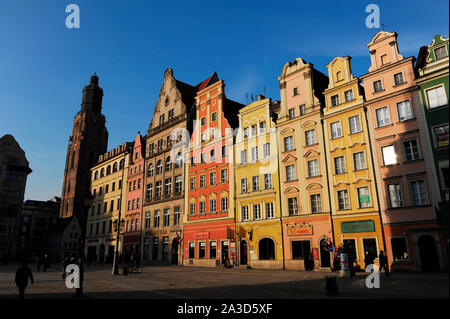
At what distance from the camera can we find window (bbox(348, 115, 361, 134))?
95.1ft

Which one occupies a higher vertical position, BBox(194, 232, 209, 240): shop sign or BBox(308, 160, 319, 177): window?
BBox(308, 160, 319, 177): window

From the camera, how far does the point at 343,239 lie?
91.4 feet

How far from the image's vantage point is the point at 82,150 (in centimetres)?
8431

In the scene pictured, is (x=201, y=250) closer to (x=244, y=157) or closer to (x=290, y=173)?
(x=244, y=157)

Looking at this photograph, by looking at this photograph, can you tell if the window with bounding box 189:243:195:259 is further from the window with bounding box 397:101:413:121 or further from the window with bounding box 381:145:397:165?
the window with bounding box 397:101:413:121

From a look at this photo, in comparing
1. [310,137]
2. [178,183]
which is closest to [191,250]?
[178,183]

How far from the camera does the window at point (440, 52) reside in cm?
2447

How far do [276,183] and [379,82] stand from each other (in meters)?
13.3

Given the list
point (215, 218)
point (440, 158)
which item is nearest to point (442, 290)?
point (440, 158)

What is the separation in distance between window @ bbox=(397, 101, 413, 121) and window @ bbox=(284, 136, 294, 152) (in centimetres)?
1019

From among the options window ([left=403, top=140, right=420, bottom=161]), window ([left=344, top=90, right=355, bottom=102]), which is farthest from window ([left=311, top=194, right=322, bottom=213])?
window ([left=344, top=90, right=355, bottom=102])

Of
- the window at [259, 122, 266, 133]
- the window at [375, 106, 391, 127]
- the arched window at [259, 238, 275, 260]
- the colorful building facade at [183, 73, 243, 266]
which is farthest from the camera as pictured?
the colorful building facade at [183, 73, 243, 266]

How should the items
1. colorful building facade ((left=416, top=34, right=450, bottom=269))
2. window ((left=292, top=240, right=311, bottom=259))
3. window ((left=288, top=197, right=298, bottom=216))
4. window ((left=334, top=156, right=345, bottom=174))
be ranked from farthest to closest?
window ((left=288, top=197, right=298, bottom=216))
window ((left=292, top=240, right=311, bottom=259))
window ((left=334, top=156, right=345, bottom=174))
colorful building facade ((left=416, top=34, right=450, bottom=269))

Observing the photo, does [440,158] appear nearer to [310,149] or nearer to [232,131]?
[310,149]
